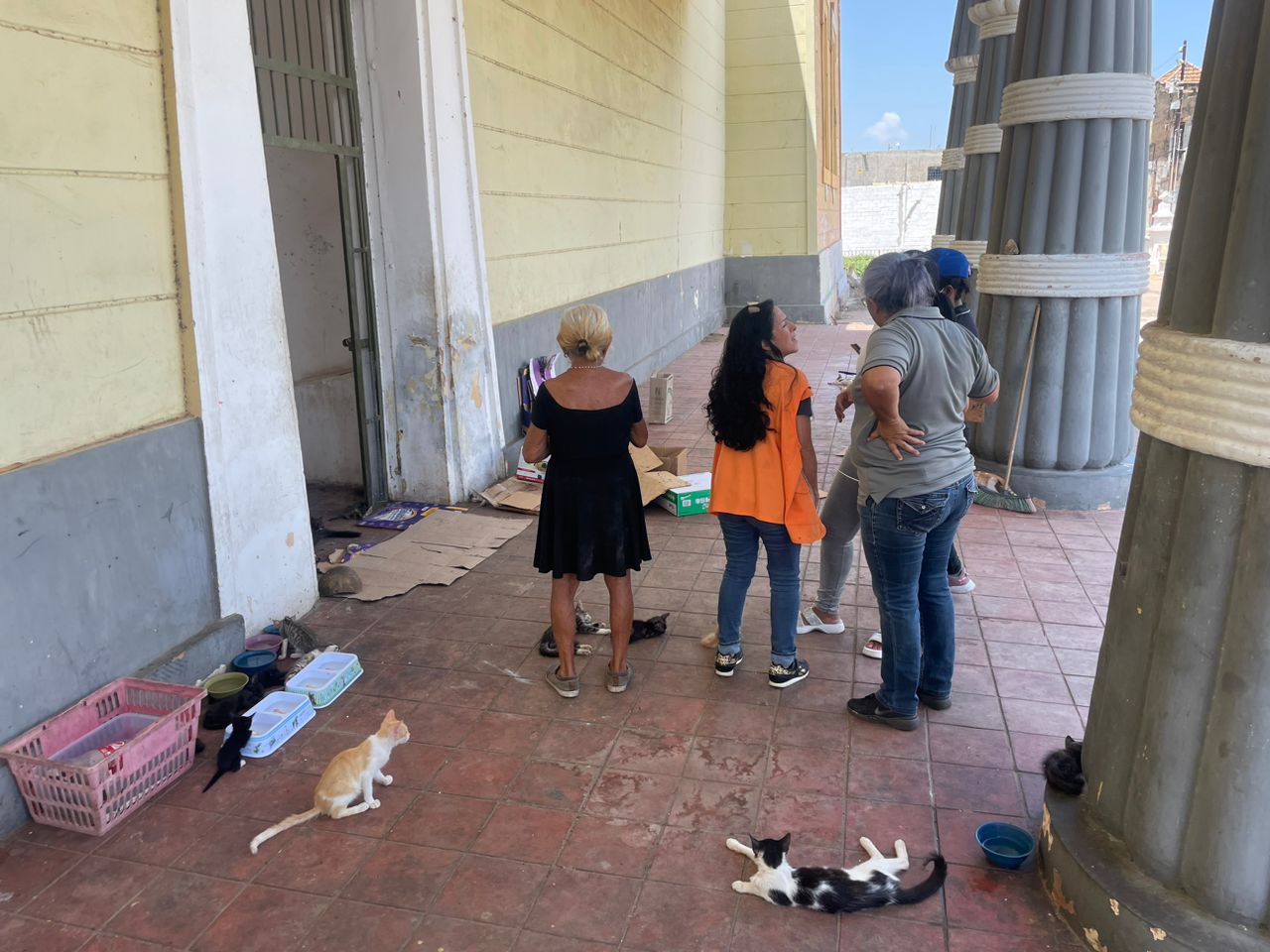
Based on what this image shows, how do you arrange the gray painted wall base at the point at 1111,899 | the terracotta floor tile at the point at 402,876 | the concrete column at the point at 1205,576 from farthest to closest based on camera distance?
the terracotta floor tile at the point at 402,876, the gray painted wall base at the point at 1111,899, the concrete column at the point at 1205,576

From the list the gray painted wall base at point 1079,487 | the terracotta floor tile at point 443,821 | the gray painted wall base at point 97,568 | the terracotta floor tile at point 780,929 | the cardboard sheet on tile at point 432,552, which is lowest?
the terracotta floor tile at point 443,821

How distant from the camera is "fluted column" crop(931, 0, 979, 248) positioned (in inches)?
Answer: 518

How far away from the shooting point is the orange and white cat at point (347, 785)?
3.16m

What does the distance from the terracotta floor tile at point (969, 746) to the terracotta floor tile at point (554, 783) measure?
130 cm

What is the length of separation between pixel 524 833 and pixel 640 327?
8.69 metres

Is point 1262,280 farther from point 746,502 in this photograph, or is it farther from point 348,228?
point 348,228

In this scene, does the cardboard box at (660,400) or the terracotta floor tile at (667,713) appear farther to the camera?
the cardboard box at (660,400)

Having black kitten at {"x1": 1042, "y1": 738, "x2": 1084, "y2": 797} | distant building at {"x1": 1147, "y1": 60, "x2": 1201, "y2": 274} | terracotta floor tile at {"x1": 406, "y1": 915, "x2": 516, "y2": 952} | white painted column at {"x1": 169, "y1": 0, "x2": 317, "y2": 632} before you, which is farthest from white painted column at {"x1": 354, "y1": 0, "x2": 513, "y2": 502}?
distant building at {"x1": 1147, "y1": 60, "x2": 1201, "y2": 274}

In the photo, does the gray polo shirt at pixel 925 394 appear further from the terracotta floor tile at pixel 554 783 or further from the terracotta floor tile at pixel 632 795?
the terracotta floor tile at pixel 554 783

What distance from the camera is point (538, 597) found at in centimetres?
508

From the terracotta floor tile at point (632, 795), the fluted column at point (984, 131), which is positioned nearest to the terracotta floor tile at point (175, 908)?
the terracotta floor tile at point (632, 795)

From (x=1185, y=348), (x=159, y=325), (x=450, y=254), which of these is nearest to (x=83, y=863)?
(x=159, y=325)

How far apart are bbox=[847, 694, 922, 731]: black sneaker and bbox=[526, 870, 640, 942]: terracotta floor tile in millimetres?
1291

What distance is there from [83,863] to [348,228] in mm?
4071
